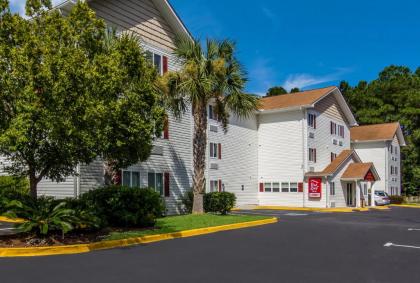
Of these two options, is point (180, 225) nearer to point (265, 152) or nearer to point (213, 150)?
point (213, 150)

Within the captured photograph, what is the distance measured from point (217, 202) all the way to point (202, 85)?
6.42 meters

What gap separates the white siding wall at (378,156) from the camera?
47.5 m

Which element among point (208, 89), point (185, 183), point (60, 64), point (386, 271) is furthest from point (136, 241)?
point (185, 183)

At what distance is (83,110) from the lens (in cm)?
1107

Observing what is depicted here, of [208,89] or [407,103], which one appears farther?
[407,103]

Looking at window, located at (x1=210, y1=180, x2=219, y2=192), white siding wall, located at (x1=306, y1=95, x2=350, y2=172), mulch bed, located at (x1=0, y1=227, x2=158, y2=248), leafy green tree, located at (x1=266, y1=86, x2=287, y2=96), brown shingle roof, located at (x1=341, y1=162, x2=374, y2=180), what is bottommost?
mulch bed, located at (x1=0, y1=227, x2=158, y2=248)

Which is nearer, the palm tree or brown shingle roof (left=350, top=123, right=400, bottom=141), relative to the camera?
the palm tree

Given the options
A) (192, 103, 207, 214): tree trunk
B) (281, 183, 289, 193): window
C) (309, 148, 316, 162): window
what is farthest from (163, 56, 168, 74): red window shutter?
(309, 148, 316, 162): window

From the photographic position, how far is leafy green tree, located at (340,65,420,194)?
58.0 m

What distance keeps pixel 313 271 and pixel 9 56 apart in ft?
A: 29.7

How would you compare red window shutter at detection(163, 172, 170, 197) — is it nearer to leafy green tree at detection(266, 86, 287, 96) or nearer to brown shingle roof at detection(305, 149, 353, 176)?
brown shingle roof at detection(305, 149, 353, 176)

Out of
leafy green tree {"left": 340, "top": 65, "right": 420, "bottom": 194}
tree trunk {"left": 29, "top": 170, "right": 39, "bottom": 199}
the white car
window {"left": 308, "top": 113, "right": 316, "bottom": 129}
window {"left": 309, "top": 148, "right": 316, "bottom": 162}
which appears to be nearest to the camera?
tree trunk {"left": 29, "top": 170, "right": 39, "bottom": 199}

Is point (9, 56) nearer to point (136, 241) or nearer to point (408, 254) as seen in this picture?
point (136, 241)

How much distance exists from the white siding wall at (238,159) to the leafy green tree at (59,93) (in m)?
17.1
